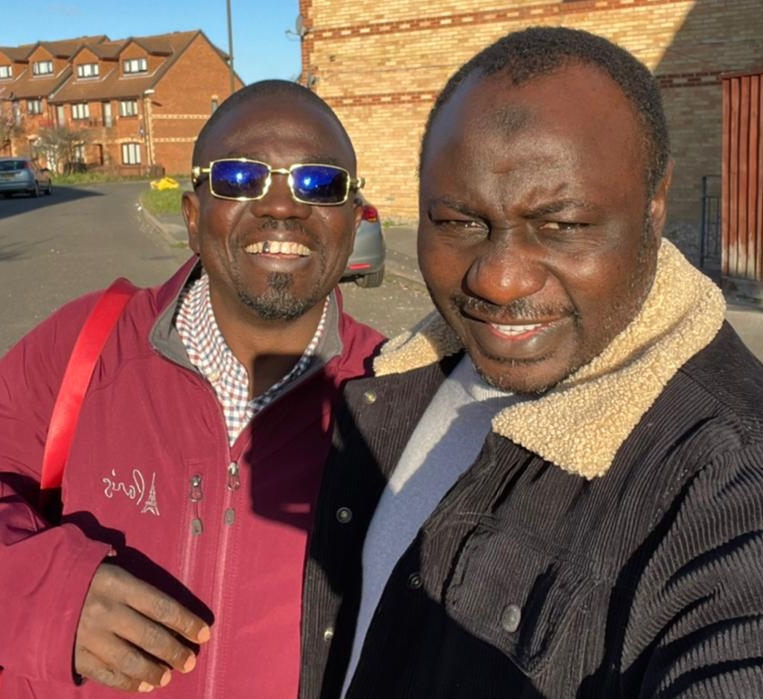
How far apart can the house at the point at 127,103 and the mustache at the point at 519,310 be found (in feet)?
186

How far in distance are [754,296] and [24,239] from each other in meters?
15.4

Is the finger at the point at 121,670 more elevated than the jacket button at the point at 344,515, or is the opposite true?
the jacket button at the point at 344,515

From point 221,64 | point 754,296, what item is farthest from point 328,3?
point 221,64

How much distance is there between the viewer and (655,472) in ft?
3.65

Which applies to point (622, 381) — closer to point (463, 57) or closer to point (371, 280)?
Answer: point (371, 280)

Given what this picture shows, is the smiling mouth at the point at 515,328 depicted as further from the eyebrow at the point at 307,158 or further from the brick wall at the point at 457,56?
the brick wall at the point at 457,56

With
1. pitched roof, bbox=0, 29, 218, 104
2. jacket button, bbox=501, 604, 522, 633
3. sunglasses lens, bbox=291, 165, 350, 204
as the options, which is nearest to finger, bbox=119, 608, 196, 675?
jacket button, bbox=501, 604, 522, 633

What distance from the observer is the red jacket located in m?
1.75

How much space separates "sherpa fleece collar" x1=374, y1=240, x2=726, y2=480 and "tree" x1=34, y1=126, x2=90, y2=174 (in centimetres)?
6385

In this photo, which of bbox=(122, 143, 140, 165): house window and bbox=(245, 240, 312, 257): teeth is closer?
bbox=(245, 240, 312, 257): teeth

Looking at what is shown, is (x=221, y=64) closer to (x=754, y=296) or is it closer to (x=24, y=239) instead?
(x=24, y=239)

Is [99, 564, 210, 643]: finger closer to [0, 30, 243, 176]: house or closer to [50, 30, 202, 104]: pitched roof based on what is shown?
[0, 30, 243, 176]: house

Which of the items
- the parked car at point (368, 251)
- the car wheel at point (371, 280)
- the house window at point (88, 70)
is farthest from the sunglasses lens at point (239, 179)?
the house window at point (88, 70)

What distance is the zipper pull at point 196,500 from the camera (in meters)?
1.85
